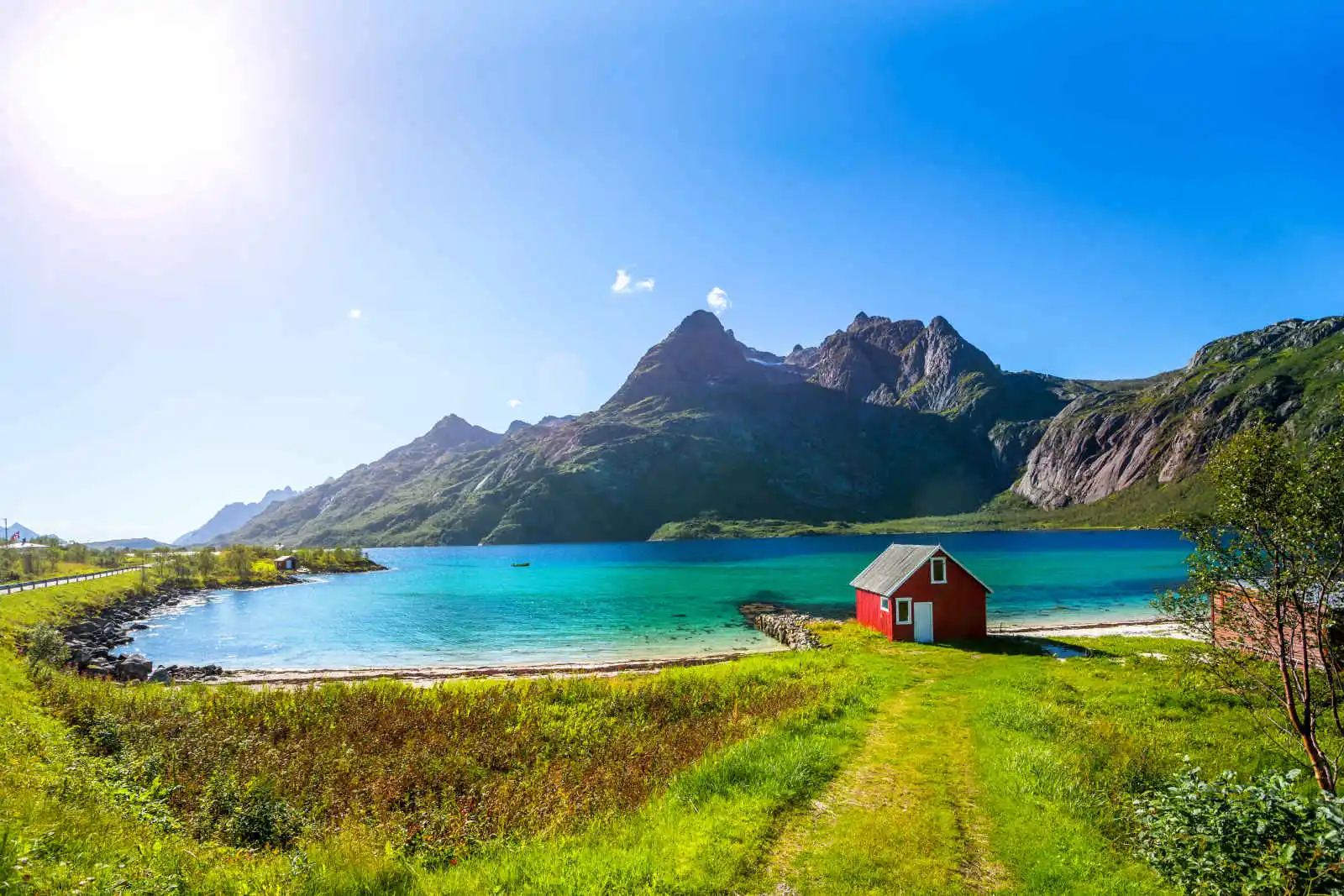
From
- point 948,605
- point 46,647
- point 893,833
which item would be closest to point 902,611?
point 948,605

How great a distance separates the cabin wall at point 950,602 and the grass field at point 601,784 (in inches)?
584

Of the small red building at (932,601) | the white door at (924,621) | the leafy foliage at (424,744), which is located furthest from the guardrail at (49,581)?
the white door at (924,621)

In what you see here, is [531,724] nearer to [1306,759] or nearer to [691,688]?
[691,688]

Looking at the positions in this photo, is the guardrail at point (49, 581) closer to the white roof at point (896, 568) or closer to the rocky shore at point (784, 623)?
the rocky shore at point (784, 623)

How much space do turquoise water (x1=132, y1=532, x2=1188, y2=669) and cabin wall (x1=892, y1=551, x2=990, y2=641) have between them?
15214 mm

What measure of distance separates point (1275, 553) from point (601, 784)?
17.5m

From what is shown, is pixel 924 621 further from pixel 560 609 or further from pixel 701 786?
pixel 560 609

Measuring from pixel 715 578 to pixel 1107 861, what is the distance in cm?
10476

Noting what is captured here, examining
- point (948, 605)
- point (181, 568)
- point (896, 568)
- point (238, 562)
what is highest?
point (896, 568)

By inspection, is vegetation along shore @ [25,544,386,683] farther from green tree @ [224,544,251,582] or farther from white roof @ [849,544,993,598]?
white roof @ [849,544,993,598]

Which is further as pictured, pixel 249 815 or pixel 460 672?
pixel 460 672

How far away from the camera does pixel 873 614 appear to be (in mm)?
48406

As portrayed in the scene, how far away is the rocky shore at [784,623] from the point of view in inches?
1929

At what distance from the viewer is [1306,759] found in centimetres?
1720
